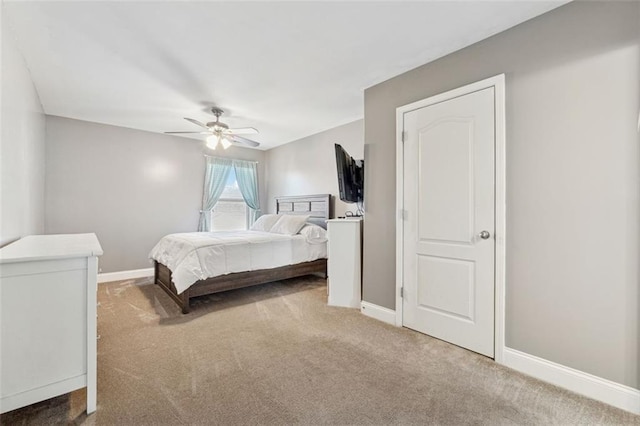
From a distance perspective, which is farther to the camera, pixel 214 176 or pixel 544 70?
pixel 214 176

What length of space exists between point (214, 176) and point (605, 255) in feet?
18.0

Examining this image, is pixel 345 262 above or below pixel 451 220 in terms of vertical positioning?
below

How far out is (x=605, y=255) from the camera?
5.48ft

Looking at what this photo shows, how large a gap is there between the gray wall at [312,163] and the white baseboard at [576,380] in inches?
112

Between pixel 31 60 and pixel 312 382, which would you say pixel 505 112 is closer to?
pixel 312 382

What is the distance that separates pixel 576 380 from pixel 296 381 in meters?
1.78

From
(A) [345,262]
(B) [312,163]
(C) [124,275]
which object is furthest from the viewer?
(B) [312,163]

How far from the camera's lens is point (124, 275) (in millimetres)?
4523

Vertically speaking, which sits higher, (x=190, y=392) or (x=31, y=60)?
(x=31, y=60)

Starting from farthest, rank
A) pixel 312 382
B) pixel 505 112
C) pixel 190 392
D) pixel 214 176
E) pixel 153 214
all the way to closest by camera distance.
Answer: pixel 214 176 → pixel 153 214 → pixel 505 112 → pixel 312 382 → pixel 190 392

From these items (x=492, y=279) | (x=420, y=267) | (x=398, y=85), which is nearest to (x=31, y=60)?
(x=398, y=85)

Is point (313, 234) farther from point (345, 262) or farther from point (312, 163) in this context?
point (312, 163)

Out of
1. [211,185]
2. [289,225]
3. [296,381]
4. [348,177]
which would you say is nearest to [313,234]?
[289,225]

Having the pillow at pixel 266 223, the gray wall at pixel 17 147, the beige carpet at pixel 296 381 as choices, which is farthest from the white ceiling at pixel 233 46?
the beige carpet at pixel 296 381
